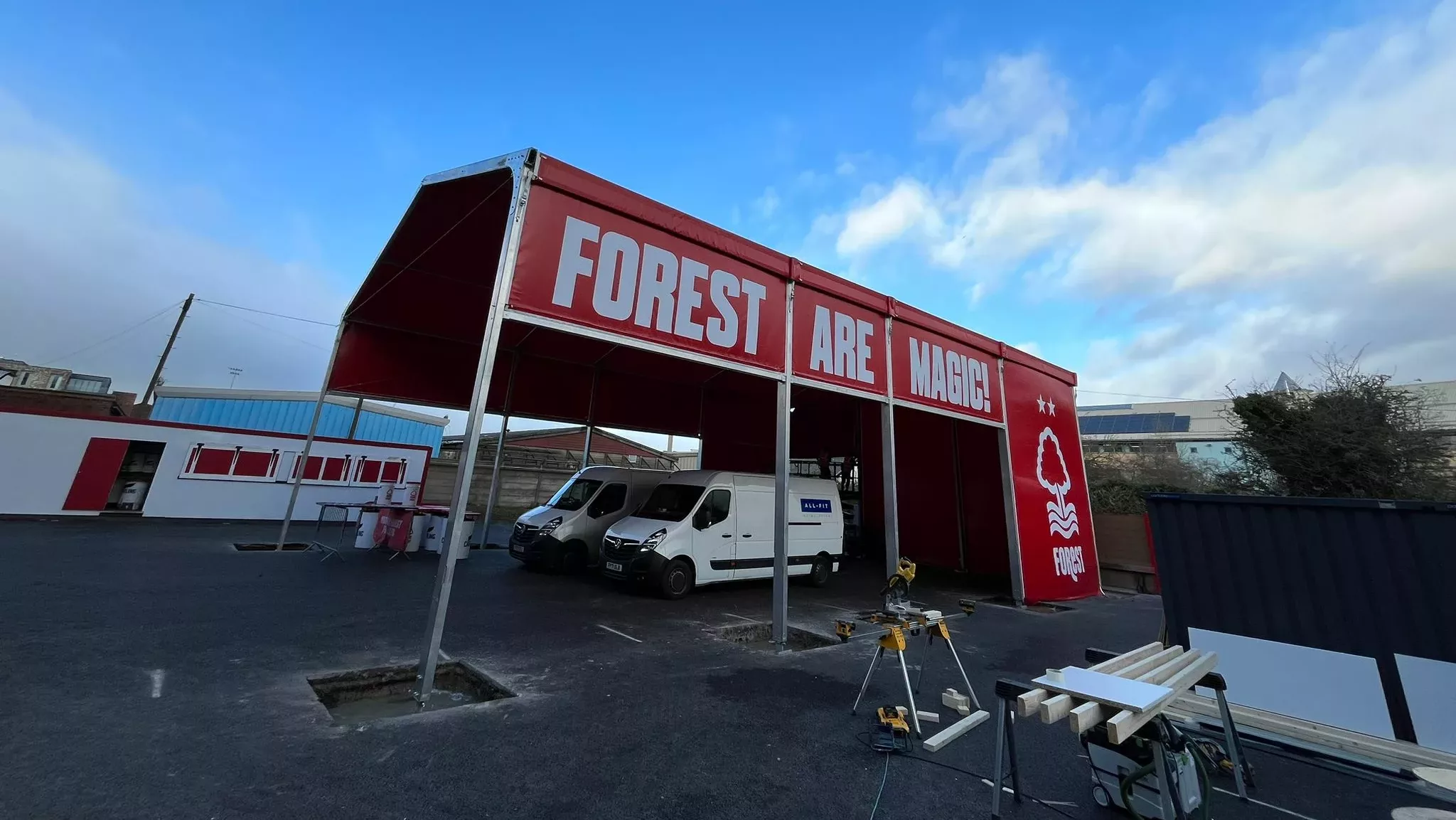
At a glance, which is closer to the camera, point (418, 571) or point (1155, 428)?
point (418, 571)

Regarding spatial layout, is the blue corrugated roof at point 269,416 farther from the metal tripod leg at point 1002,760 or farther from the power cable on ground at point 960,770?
the metal tripod leg at point 1002,760

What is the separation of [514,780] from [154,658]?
13.1 feet

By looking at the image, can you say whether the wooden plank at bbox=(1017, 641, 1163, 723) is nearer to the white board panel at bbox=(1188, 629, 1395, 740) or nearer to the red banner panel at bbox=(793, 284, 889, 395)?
the white board panel at bbox=(1188, 629, 1395, 740)

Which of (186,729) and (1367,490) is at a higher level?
(1367,490)

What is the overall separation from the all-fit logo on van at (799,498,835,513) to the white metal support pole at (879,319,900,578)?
8.36 feet

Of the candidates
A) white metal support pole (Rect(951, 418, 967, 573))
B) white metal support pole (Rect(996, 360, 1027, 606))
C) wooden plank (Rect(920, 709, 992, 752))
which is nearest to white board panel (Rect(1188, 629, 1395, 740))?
wooden plank (Rect(920, 709, 992, 752))

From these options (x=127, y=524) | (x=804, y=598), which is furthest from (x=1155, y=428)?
(x=127, y=524)

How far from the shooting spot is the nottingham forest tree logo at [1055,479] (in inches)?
441

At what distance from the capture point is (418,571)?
9.64 metres

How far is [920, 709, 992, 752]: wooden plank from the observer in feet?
11.9

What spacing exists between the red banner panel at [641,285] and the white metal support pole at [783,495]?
12 cm

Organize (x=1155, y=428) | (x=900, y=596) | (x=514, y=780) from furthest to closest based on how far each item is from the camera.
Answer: (x=1155, y=428)
(x=900, y=596)
(x=514, y=780)

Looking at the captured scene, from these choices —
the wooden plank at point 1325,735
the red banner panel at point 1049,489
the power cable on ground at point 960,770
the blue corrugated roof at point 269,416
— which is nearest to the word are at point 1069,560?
the red banner panel at point 1049,489

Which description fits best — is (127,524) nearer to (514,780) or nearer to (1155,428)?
(514,780)
